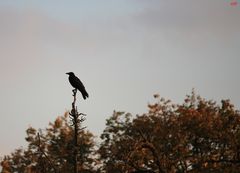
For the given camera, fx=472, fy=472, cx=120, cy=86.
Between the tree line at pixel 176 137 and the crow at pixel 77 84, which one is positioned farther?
the tree line at pixel 176 137

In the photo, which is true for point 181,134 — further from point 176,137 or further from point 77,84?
point 77,84

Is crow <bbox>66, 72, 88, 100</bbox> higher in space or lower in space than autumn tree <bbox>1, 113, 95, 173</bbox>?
lower

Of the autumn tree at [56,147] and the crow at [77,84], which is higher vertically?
the autumn tree at [56,147]

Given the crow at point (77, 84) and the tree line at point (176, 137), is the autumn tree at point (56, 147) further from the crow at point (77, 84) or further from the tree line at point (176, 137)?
the crow at point (77, 84)

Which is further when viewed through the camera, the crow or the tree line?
the tree line

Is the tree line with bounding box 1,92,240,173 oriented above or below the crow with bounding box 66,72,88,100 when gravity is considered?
above

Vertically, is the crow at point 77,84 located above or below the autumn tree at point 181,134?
below

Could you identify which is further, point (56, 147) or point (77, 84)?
point (56, 147)

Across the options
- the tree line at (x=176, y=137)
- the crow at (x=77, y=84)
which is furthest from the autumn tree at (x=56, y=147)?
the crow at (x=77, y=84)

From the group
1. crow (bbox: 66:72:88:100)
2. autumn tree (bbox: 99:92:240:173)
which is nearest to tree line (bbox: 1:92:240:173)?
autumn tree (bbox: 99:92:240:173)

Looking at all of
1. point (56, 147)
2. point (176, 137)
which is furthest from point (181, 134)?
point (56, 147)

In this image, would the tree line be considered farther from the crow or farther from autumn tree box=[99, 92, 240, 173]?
the crow

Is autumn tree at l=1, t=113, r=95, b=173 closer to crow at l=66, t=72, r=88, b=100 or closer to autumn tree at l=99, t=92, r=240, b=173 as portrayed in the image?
autumn tree at l=99, t=92, r=240, b=173

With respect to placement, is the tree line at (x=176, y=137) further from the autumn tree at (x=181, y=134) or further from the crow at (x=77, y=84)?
the crow at (x=77, y=84)
